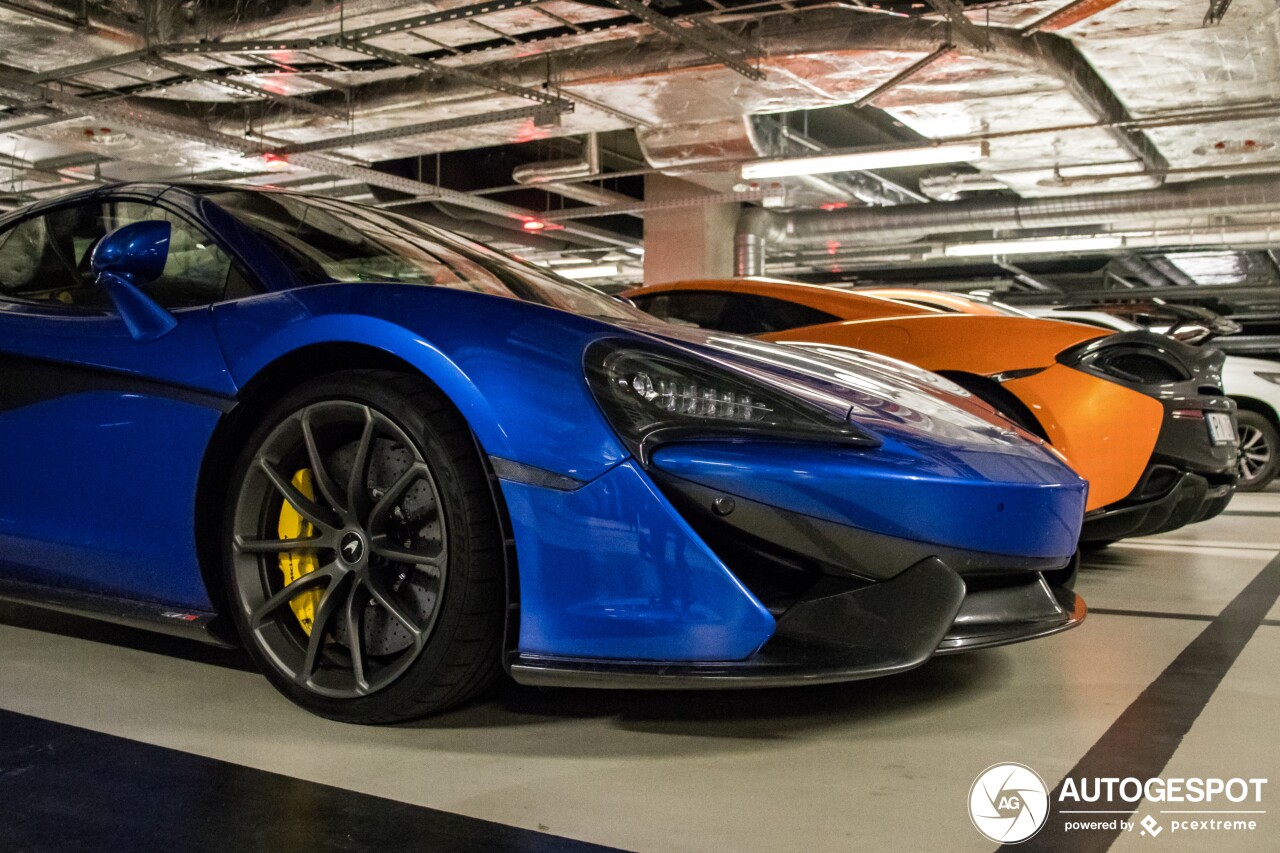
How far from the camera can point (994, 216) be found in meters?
13.5

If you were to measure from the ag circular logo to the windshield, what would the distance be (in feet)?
4.13

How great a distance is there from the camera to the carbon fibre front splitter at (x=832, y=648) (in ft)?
6.22

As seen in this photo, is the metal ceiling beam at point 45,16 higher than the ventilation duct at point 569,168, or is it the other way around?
the metal ceiling beam at point 45,16


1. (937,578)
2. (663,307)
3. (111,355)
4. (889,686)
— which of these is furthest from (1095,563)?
(111,355)

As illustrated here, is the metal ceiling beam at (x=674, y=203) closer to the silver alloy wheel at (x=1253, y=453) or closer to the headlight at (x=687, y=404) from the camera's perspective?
the silver alloy wheel at (x=1253, y=453)

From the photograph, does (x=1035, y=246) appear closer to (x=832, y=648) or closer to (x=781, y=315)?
(x=781, y=315)

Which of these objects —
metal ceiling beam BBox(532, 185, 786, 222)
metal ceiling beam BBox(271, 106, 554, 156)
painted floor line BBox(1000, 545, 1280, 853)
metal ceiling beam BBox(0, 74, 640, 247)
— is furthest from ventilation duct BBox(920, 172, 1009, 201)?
painted floor line BBox(1000, 545, 1280, 853)

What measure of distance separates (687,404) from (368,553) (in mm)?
661

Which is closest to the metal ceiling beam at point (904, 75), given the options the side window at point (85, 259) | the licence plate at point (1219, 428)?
the licence plate at point (1219, 428)

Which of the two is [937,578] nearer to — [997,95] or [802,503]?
[802,503]

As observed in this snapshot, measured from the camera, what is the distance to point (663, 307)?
530cm

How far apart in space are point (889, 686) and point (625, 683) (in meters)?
0.76

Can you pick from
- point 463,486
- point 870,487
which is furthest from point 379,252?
point 870,487

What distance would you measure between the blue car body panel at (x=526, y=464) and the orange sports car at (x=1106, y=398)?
1.51 metres
